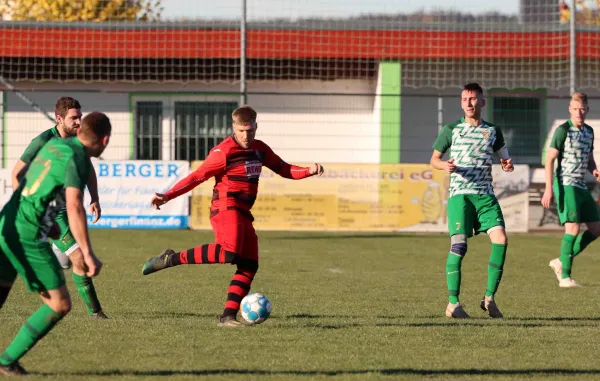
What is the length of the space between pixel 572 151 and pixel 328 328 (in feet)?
15.7

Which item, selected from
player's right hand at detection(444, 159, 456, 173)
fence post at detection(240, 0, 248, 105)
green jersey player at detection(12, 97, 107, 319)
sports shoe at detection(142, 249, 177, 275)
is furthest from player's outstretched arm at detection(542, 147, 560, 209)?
fence post at detection(240, 0, 248, 105)

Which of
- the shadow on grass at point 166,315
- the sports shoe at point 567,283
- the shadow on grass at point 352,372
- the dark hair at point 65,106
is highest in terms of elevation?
the dark hair at point 65,106

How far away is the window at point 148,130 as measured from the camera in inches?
860

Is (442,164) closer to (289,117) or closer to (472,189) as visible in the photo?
(472,189)

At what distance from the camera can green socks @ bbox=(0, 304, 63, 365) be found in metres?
5.95

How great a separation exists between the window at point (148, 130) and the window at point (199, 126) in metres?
0.44

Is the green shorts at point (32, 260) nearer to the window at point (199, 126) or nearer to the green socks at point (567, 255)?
the green socks at point (567, 255)

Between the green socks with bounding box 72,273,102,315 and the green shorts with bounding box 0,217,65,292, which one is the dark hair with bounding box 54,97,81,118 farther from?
the green shorts with bounding box 0,217,65,292

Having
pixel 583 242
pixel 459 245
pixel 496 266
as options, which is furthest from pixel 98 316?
pixel 583 242

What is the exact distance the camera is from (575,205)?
11961 millimetres

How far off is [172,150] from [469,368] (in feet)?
53.0

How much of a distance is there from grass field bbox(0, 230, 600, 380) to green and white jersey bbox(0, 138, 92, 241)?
34.2 inches

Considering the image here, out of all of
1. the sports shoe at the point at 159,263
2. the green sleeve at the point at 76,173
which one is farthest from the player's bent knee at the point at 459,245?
the green sleeve at the point at 76,173

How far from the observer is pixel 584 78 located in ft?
77.7
